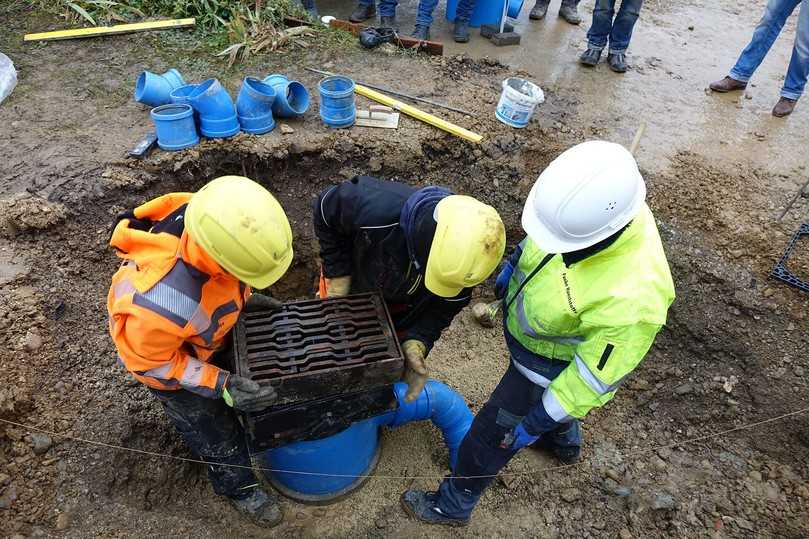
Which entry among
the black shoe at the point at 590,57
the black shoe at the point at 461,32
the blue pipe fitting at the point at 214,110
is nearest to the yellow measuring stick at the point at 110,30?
the blue pipe fitting at the point at 214,110

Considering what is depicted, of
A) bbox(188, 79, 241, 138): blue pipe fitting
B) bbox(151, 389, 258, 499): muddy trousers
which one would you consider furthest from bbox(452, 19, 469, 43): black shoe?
bbox(151, 389, 258, 499): muddy trousers

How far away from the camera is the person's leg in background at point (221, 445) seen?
221 cm

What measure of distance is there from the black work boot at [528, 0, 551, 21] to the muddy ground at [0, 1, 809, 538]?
95.0 inches

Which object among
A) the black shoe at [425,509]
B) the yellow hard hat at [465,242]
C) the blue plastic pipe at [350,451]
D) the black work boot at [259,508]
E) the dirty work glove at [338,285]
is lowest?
the black shoe at [425,509]

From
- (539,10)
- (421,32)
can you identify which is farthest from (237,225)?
(539,10)

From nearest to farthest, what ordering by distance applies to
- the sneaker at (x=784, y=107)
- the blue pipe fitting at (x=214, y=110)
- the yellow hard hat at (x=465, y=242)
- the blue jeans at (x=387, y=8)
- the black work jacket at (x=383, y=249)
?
the yellow hard hat at (x=465, y=242) < the black work jacket at (x=383, y=249) < the blue pipe fitting at (x=214, y=110) < the sneaker at (x=784, y=107) < the blue jeans at (x=387, y=8)

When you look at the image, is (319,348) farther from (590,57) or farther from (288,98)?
(590,57)

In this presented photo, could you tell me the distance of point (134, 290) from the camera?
1.82 m

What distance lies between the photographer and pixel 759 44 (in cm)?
518

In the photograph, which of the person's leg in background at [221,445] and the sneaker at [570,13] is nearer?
the person's leg in background at [221,445]

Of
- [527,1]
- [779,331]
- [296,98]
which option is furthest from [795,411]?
[527,1]

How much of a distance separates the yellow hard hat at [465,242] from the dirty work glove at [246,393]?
805mm

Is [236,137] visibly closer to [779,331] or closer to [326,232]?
[326,232]

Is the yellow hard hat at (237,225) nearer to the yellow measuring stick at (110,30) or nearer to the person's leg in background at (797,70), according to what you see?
the yellow measuring stick at (110,30)
